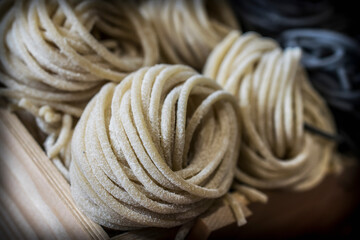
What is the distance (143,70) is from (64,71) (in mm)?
119

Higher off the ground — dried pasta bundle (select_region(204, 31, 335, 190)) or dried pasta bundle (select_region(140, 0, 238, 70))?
dried pasta bundle (select_region(140, 0, 238, 70))

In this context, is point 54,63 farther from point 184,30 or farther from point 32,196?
point 184,30

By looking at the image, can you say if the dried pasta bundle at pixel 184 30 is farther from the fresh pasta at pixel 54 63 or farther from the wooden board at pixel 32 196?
the wooden board at pixel 32 196

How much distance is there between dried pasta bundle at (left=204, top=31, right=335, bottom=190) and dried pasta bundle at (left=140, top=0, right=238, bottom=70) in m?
0.04

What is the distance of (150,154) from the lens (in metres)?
0.47

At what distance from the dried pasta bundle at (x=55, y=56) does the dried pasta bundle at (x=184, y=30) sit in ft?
0.50

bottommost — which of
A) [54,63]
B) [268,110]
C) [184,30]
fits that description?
[268,110]

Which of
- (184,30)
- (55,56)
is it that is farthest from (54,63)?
(184,30)

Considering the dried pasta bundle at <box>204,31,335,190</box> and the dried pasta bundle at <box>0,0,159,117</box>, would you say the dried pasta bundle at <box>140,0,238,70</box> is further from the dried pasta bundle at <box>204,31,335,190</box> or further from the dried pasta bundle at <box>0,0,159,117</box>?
the dried pasta bundle at <box>0,0,159,117</box>

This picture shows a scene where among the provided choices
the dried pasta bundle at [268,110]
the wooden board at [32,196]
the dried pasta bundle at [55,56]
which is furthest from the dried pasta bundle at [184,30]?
the wooden board at [32,196]

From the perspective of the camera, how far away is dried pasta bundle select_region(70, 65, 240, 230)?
471 mm

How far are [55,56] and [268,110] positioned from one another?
0.37 meters

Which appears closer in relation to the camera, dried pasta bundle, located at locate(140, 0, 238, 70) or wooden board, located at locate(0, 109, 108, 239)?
wooden board, located at locate(0, 109, 108, 239)

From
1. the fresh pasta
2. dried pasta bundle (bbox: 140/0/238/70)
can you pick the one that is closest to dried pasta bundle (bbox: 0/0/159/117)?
the fresh pasta
